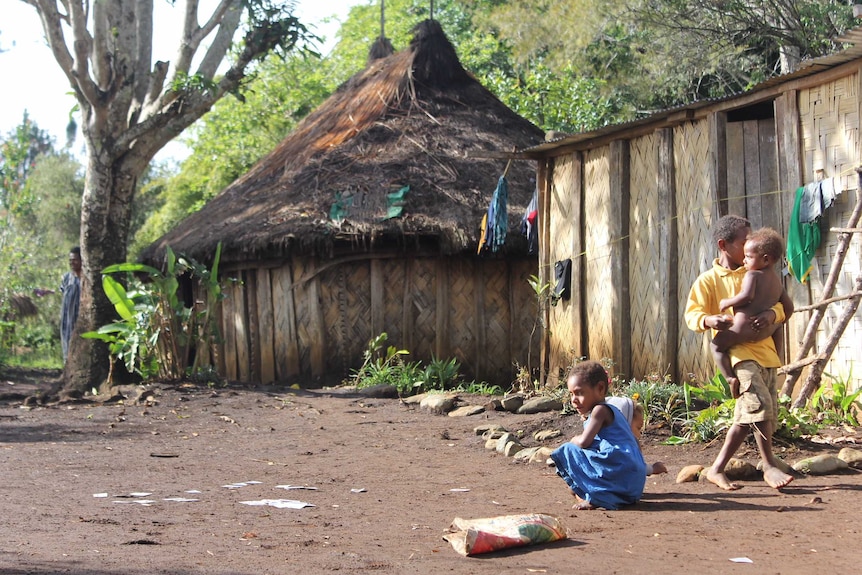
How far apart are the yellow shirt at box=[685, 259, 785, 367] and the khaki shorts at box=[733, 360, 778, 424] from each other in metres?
0.04

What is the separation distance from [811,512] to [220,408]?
21.9 feet

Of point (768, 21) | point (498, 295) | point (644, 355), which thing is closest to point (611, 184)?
point (644, 355)

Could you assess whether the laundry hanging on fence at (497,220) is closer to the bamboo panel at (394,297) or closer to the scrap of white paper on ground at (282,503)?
the bamboo panel at (394,297)

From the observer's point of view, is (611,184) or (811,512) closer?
(811,512)

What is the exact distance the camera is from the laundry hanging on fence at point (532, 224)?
36.6 ft

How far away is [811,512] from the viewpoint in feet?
15.4

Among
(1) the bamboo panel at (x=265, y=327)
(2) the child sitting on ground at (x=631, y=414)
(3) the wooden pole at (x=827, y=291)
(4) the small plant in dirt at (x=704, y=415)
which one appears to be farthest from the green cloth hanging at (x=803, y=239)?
(1) the bamboo panel at (x=265, y=327)

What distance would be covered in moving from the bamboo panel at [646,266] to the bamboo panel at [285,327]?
16.7 ft

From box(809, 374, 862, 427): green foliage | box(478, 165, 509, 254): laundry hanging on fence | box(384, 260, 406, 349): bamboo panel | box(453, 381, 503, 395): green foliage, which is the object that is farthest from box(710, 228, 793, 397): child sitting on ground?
box(384, 260, 406, 349): bamboo panel

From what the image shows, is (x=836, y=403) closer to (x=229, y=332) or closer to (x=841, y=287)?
(x=841, y=287)

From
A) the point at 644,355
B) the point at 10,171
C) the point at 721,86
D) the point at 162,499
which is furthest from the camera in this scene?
the point at 10,171

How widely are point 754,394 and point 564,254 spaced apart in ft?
16.9

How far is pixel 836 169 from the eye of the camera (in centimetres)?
699

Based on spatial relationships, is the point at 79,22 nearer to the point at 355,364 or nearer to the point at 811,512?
the point at 355,364
